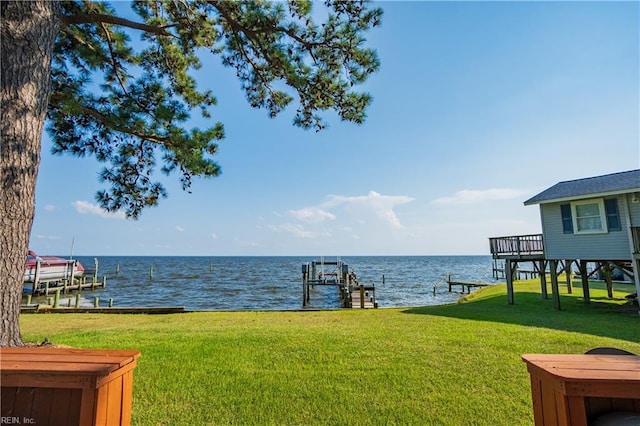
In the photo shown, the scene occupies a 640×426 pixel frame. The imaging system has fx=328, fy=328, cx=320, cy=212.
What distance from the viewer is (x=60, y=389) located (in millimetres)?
2014

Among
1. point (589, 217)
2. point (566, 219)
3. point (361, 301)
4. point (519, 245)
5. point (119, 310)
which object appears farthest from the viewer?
point (361, 301)

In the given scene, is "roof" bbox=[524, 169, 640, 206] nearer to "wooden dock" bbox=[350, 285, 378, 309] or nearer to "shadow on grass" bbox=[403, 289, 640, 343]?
"shadow on grass" bbox=[403, 289, 640, 343]

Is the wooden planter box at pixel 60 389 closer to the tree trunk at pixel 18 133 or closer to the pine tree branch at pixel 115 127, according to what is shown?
the tree trunk at pixel 18 133

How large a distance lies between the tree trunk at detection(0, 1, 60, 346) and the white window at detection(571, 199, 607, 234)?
1488cm

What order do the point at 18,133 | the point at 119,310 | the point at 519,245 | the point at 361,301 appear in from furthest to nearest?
1. the point at 361,301
2. the point at 519,245
3. the point at 119,310
4. the point at 18,133

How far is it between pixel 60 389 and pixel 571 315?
12496 millimetres

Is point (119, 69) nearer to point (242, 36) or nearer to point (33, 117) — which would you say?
point (242, 36)

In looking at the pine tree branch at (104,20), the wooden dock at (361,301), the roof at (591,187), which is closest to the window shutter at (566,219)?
the roof at (591,187)

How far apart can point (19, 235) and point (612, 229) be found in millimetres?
14974

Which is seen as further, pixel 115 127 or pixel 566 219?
pixel 566 219

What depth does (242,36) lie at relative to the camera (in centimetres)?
526

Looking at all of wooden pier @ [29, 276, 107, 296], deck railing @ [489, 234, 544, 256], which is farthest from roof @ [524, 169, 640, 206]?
wooden pier @ [29, 276, 107, 296]

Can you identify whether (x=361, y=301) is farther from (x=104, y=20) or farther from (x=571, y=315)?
(x=104, y=20)

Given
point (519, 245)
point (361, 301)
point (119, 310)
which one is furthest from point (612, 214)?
point (119, 310)
